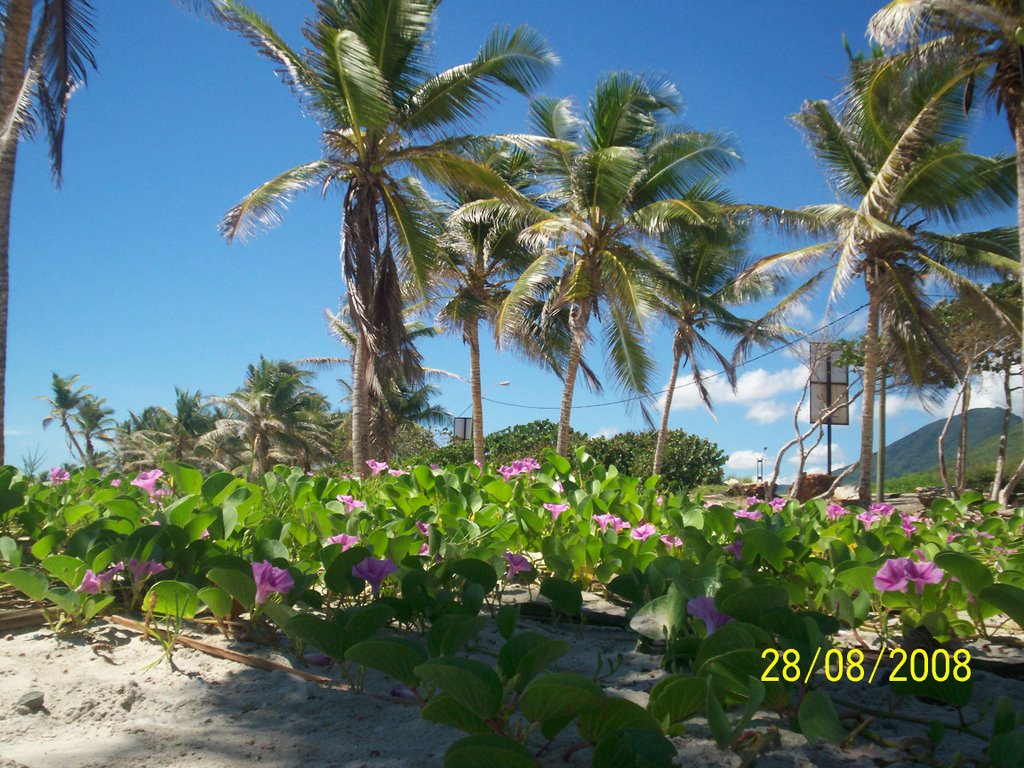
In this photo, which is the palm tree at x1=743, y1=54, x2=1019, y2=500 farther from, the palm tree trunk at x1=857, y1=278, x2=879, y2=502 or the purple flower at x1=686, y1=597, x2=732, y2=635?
the purple flower at x1=686, y1=597, x2=732, y2=635

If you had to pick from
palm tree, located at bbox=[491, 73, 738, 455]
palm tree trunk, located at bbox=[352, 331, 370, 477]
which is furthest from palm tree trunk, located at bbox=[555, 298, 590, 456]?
palm tree trunk, located at bbox=[352, 331, 370, 477]

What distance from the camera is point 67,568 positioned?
200 cm

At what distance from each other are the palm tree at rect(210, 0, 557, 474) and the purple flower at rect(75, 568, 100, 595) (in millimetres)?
9725

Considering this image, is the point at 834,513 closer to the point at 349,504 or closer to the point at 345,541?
the point at 349,504

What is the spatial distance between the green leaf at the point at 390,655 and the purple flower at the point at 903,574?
1.20m

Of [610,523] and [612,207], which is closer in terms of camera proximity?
[610,523]

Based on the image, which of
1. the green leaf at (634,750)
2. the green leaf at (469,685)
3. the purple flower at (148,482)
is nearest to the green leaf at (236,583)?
the green leaf at (469,685)

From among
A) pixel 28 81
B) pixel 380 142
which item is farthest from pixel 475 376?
pixel 28 81

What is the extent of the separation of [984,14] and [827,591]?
1203 centimetres

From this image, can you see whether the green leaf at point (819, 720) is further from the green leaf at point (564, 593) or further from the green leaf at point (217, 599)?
the green leaf at point (217, 599)

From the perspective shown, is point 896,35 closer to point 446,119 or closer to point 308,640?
point 446,119

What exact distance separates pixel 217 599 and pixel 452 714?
85cm

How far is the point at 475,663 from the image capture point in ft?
4.56

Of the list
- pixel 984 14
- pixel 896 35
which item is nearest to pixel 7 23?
pixel 896 35
